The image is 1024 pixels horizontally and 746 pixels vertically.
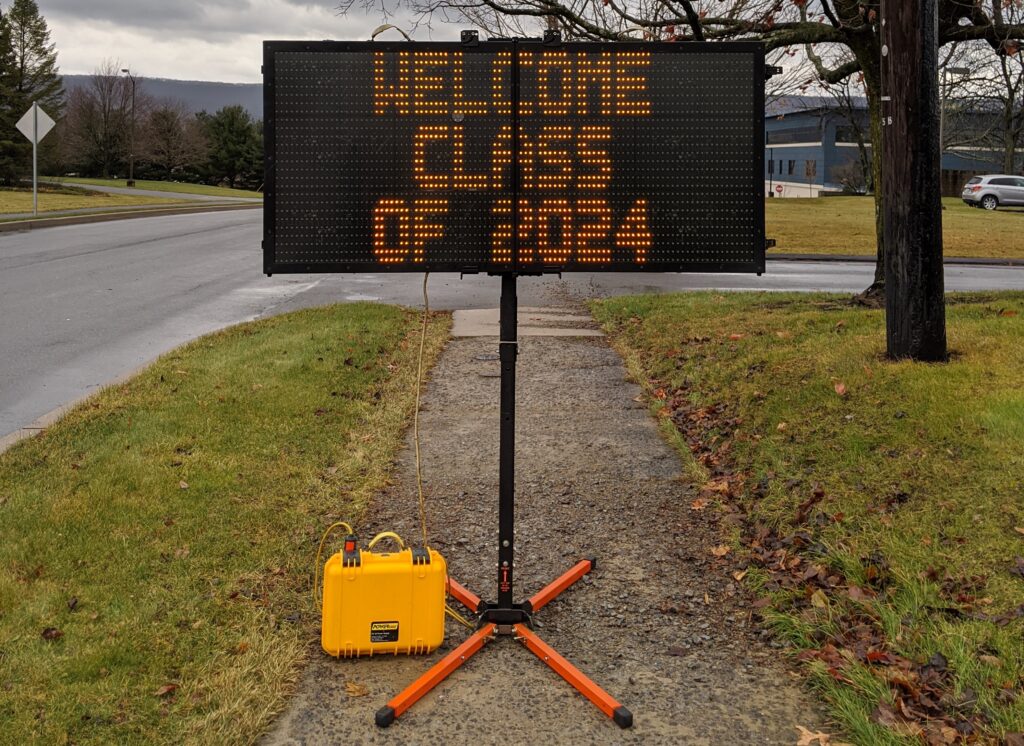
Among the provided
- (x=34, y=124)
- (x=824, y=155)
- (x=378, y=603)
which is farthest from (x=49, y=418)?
(x=824, y=155)

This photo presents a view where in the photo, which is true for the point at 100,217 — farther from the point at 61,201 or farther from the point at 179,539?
the point at 179,539

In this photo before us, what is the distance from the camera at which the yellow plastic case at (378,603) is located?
411cm

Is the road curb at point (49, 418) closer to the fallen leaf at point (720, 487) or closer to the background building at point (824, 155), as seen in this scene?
the fallen leaf at point (720, 487)

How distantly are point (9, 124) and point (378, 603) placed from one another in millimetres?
61846

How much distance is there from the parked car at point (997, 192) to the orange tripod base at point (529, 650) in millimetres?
48350

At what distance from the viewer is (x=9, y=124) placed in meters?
57.4

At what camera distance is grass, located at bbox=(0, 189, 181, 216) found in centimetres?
3666

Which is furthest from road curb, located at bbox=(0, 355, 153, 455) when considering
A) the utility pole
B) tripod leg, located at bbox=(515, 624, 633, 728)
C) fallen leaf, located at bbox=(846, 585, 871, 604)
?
the utility pole

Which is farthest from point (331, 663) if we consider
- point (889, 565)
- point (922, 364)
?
point (922, 364)

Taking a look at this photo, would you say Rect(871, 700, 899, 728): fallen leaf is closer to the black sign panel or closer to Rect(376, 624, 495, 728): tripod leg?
Rect(376, 624, 495, 728): tripod leg

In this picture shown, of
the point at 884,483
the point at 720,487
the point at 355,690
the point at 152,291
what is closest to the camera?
the point at 355,690

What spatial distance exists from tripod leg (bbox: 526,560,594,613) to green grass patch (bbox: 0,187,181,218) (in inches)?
1226

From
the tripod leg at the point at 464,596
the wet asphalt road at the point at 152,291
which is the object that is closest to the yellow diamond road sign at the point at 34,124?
the wet asphalt road at the point at 152,291

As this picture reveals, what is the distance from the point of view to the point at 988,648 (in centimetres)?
396
